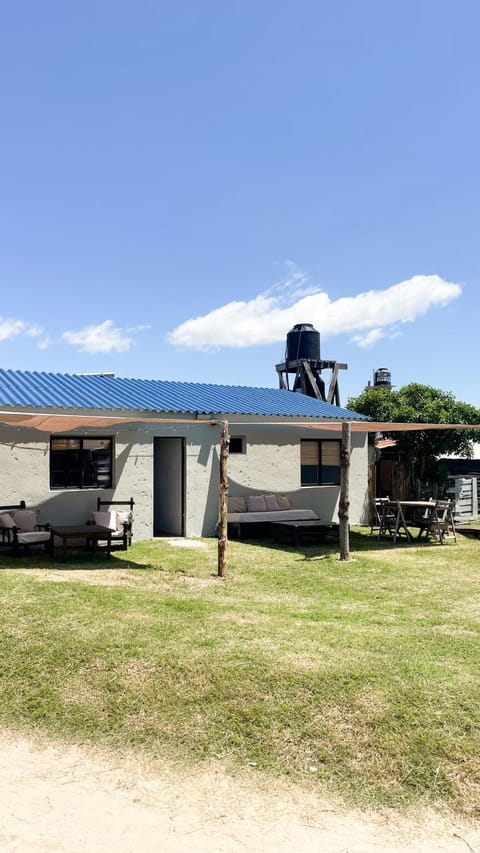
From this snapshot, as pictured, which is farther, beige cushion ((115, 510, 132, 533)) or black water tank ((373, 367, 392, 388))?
black water tank ((373, 367, 392, 388))

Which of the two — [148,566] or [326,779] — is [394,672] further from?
[148,566]

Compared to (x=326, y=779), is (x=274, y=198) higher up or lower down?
higher up

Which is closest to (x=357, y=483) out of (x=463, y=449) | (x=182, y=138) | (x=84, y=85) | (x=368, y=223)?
(x=463, y=449)

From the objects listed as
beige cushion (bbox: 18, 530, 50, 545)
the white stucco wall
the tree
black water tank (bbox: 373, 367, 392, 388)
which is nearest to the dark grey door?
the white stucco wall

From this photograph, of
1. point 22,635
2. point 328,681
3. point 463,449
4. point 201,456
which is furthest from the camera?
point 463,449

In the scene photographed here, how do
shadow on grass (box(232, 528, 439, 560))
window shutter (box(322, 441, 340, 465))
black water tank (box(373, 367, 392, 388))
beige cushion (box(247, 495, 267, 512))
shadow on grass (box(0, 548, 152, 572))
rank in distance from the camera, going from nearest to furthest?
shadow on grass (box(0, 548, 152, 572))
shadow on grass (box(232, 528, 439, 560))
beige cushion (box(247, 495, 267, 512))
window shutter (box(322, 441, 340, 465))
black water tank (box(373, 367, 392, 388))

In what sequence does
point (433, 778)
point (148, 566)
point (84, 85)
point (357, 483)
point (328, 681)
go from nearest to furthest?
point (433, 778), point (328, 681), point (148, 566), point (84, 85), point (357, 483)

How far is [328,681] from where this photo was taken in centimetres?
484

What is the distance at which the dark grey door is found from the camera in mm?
13977

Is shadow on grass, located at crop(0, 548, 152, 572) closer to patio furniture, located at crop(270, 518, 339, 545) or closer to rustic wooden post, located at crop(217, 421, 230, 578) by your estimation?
rustic wooden post, located at crop(217, 421, 230, 578)

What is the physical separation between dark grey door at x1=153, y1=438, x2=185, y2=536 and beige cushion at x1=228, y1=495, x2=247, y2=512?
1172mm

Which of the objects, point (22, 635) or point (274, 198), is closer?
point (22, 635)

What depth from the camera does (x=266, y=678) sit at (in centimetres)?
494

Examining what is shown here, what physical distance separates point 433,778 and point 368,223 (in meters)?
12.8
